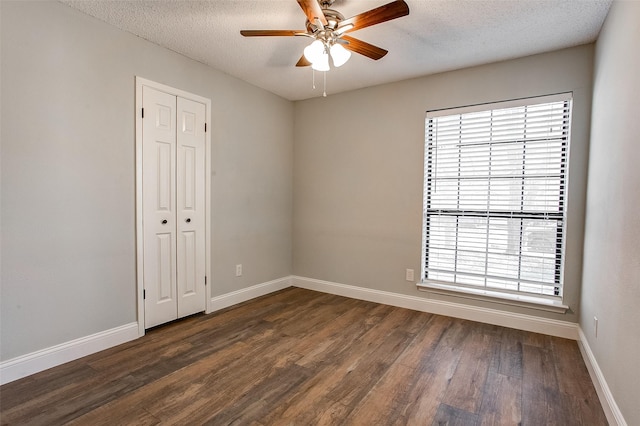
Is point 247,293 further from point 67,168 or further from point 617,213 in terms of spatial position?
point 617,213

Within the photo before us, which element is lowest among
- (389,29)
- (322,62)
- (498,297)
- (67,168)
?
(498,297)

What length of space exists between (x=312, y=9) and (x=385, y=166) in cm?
215

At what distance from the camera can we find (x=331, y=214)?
13.6ft

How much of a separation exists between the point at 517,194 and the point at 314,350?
2.40 metres

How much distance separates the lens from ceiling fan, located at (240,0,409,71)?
1858 mm

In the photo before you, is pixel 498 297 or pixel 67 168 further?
pixel 498 297

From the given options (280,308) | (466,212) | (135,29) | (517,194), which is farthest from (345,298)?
(135,29)

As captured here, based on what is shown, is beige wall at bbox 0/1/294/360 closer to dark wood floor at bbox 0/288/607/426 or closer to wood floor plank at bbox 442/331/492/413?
dark wood floor at bbox 0/288/607/426

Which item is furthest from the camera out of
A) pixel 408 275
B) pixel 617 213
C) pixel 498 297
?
pixel 408 275

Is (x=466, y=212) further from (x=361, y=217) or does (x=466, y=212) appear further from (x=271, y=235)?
(x=271, y=235)

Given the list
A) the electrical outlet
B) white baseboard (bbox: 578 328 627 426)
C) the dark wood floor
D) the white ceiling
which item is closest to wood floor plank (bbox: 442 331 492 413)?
the dark wood floor

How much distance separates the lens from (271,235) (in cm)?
414

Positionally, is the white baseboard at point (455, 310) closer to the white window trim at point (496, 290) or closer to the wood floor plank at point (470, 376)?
the white window trim at point (496, 290)

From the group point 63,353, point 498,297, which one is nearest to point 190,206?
point 63,353
